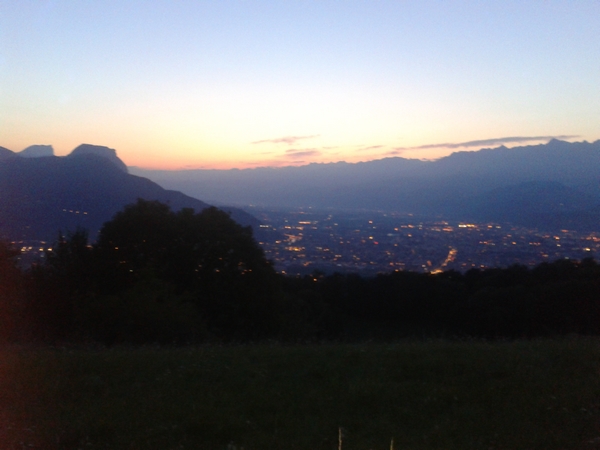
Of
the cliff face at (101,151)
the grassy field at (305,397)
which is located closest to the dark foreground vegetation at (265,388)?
the grassy field at (305,397)

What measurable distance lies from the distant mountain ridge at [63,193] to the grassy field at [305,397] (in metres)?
14.1

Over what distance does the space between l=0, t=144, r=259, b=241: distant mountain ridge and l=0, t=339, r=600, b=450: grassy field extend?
14108mm

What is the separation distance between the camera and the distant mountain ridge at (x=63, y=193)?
81.4ft

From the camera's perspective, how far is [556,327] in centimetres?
1653

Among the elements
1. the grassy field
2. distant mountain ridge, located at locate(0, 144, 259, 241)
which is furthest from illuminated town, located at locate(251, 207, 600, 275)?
the grassy field

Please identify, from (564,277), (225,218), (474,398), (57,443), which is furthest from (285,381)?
(564,277)

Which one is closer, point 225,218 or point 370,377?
point 370,377

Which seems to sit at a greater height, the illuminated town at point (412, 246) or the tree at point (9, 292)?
the tree at point (9, 292)

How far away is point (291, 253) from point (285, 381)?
27.1 m

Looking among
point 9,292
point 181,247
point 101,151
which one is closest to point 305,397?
point 9,292

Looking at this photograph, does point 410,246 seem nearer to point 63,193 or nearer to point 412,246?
point 412,246

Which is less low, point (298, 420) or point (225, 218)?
point (225, 218)

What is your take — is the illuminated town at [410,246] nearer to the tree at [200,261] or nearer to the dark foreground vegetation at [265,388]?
the tree at [200,261]

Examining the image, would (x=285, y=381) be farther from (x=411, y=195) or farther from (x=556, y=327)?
(x=411, y=195)
